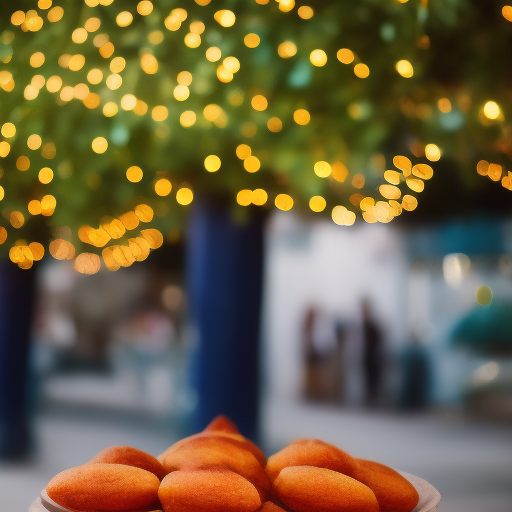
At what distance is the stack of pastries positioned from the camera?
0.63 m

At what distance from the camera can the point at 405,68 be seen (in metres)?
1.90

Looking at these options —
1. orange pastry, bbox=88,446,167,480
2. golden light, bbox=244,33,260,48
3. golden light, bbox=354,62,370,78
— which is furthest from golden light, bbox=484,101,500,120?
orange pastry, bbox=88,446,167,480

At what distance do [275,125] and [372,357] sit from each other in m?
6.70

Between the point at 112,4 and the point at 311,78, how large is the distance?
69 cm

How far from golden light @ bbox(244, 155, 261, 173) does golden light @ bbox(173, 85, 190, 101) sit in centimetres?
40

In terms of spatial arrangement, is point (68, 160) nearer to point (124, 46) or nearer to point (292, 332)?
point (124, 46)

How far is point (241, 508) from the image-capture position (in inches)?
24.4

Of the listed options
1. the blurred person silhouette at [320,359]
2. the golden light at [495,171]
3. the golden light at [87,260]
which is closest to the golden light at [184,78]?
the golden light at [495,171]

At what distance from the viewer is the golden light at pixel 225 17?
5.79ft

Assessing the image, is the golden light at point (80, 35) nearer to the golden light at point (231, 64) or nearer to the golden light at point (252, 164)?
the golden light at point (231, 64)

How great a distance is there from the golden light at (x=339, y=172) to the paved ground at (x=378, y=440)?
1.75 m

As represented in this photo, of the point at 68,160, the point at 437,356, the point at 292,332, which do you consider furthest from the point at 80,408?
the point at 68,160

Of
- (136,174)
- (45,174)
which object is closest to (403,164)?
(136,174)

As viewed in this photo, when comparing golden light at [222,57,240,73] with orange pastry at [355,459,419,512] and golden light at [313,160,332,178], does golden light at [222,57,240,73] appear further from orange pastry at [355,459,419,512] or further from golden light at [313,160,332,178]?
orange pastry at [355,459,419,512]
